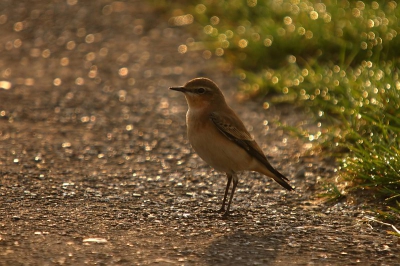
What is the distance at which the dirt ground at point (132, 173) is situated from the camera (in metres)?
5.70

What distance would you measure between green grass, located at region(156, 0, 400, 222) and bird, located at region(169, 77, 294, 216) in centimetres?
98

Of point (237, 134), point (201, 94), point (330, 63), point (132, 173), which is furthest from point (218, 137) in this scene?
point (330, 63)

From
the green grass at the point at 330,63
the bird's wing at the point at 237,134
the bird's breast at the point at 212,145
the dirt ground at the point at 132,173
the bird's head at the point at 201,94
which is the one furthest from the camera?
the green grass at the point at 330,63

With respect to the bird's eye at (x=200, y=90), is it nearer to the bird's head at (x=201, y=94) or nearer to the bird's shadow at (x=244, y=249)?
the bird's head at (x=201, y=94)

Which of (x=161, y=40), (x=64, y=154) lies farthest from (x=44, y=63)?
(x=64, y=154)

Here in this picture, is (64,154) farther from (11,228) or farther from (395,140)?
(395,140)

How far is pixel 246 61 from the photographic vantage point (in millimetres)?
11320

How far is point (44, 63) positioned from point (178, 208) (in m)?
5.75

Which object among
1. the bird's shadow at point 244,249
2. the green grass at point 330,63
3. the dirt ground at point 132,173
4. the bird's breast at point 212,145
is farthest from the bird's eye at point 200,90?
the green grass at point 330,63

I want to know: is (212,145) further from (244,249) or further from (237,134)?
(244,249)

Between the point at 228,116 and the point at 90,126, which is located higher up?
the point at 228,116

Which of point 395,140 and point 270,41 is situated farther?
point 270,41

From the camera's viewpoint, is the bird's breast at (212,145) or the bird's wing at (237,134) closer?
the bird's breast at (212,145)

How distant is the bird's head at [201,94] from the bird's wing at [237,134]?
178 millimetres
